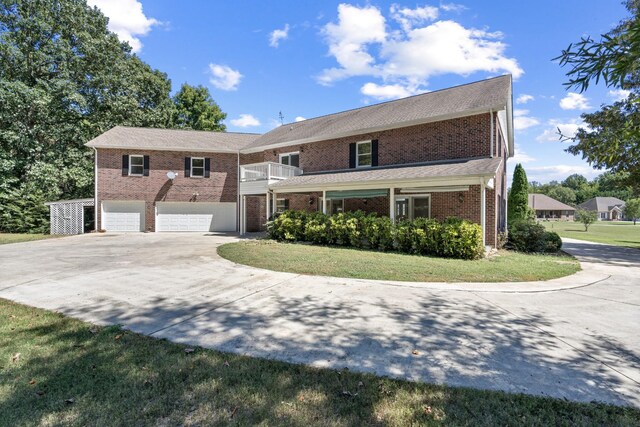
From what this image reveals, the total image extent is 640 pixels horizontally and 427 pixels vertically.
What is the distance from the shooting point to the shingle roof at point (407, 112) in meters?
13.6

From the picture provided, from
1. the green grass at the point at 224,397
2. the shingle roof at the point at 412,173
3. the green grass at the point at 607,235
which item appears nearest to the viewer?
the green grass at the point at 224,397

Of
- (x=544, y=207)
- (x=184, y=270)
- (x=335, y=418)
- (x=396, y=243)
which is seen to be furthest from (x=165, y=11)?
(x=544, y=207)

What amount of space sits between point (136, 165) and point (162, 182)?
2.00m

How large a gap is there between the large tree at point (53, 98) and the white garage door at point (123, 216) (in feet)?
13.6

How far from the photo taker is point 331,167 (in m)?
17.6

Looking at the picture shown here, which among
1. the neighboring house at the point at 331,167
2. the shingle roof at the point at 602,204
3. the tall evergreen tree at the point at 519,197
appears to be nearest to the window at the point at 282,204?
the neighboring house at the point at 331,167

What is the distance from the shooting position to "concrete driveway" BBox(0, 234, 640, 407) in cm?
321

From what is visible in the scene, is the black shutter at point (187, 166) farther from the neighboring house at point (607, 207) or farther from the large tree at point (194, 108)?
the neighboring house at point (607, 207)

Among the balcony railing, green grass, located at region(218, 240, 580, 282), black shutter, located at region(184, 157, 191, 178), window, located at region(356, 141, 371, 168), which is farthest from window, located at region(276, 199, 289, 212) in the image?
green grass, located at region(218, 240, 580, 282)

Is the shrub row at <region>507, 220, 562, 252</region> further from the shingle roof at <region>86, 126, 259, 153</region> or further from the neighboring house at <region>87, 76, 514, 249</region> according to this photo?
the shingle roof at <region>86, 126, 259, 153</region>

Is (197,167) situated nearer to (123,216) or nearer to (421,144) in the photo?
(123,216)

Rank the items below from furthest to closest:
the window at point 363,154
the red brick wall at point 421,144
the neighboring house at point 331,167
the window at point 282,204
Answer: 1. the window at point 282,204
2. the window at point 363,154
3. the red brick wall at point 421,144
4. the neighboring house at point 331,167

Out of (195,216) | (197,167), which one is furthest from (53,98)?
(195,216)

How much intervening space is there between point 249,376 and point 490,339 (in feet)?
10.0
